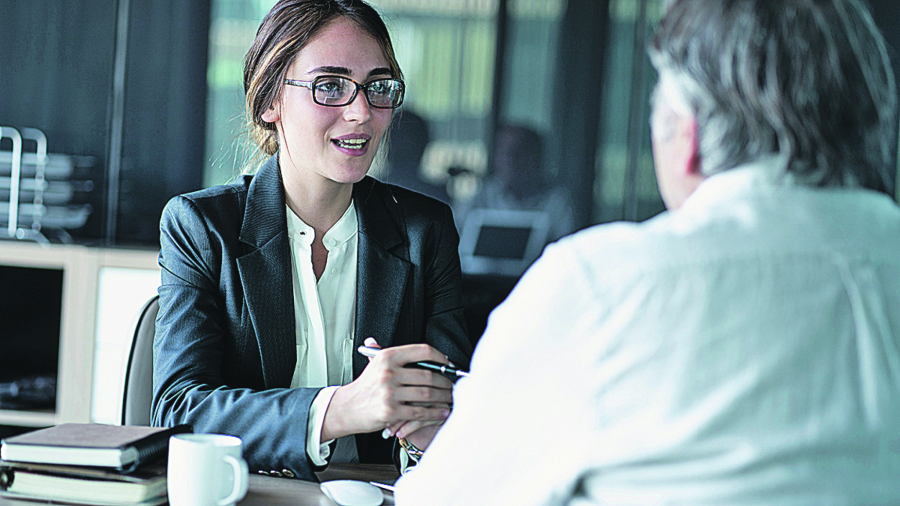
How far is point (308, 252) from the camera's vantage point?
61.5 inches

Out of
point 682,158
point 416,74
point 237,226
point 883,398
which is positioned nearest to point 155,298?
point 237,226

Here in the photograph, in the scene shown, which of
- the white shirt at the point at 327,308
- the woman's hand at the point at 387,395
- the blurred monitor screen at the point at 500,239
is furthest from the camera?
the blurred monitor screen at the point at 500,239

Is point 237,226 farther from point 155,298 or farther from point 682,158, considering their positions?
point 682,158

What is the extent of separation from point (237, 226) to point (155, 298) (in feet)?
0.69

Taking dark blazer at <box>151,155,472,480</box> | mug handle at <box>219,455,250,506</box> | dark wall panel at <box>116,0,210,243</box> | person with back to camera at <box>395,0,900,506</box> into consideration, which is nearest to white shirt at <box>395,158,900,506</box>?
person with back to camera at <box>395,0,900,506</box>

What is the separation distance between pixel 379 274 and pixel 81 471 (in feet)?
2.41

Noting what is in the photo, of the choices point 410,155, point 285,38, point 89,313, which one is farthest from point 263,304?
point 410,155

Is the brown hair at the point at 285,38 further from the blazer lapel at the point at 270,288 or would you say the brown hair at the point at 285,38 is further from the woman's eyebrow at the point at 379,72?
the blazer lapel at the point at 270,288

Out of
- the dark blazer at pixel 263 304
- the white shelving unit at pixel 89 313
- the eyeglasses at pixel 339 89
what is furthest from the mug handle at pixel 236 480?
the white shelving unit at pixel 89 313

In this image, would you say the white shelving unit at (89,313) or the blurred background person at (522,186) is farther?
the blurred background person at (522,186)

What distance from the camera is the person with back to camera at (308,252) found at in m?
1.38

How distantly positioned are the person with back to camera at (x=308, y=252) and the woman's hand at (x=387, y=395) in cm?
8

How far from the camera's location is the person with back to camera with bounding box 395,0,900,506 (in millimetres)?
608

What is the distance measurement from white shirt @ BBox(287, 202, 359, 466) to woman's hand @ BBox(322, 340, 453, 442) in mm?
328
